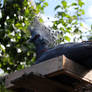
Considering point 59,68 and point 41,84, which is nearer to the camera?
point 59,68

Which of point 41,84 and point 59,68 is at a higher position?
point 59,68

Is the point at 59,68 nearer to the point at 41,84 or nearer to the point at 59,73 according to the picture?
the point at 59,73

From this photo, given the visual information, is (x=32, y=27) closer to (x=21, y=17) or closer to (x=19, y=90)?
(x=21, y=17)

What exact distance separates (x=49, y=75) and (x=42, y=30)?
0.73 metres

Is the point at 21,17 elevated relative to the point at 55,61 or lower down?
elevated

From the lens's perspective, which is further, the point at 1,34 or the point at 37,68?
the point at 1,34

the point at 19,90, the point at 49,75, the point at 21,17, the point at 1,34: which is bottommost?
the point at 19,90

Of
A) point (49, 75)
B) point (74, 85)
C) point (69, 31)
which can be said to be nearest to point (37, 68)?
point (49, 75)

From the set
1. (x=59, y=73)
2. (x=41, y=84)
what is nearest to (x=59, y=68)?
(x=59, y=73)

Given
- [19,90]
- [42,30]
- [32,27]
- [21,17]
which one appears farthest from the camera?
[21,17]

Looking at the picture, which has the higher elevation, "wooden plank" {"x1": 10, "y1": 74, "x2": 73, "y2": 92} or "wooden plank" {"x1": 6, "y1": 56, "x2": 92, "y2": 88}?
"wooden plank" {"x1": 6, "y1": 56, "x2": 92, "y2": 88}

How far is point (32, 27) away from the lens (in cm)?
204

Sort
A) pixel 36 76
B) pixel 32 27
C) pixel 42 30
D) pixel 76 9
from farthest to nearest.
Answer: pixel 76 9, pixel 32 27, pixel 42 30, pixel 36 76

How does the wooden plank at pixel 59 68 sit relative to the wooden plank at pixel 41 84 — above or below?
above
